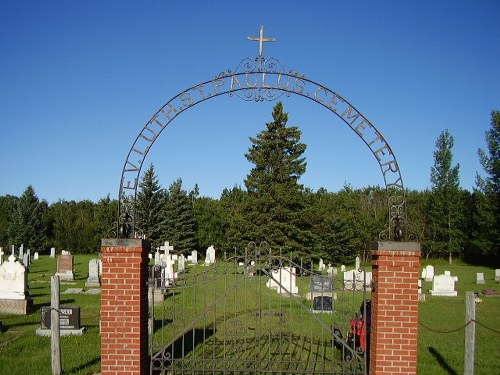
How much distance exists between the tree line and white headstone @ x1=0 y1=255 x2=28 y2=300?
16.7m

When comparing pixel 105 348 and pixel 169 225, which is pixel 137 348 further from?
pixel 169 225

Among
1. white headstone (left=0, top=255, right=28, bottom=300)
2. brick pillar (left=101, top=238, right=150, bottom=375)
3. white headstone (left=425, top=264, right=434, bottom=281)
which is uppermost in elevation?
brick pillar (left=101, top=238, right=150, bottom=375)

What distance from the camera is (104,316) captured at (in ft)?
21.9

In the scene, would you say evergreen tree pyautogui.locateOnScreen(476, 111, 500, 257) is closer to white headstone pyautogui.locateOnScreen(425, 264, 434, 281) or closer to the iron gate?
white headstone pyautogui.locateOnScreen(425, 264, 434, 281)

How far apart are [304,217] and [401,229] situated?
2710 cm

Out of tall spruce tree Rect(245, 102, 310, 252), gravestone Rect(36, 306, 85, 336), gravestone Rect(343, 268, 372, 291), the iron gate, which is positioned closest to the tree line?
tall spruce tree Rect(245, 102, 310, 252)

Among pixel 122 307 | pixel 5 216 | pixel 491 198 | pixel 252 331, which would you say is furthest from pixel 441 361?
pixel 5 216

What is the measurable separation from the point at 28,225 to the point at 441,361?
168ft

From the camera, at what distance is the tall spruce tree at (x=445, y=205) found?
47.9 m

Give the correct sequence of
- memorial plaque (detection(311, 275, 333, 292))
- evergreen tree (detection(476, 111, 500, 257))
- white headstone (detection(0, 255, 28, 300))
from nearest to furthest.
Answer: memorial plaque (detection(311, 275, 333, 292))
white headstone (detection(0, 255, 28, 300))
evergreen tree (detection(476, 111, 500, 257))

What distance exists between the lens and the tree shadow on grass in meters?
8.67

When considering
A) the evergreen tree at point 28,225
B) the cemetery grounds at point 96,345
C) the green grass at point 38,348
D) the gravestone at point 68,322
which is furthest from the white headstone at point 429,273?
the evergreen tree at point 28,225

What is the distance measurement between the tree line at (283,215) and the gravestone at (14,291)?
16.7m

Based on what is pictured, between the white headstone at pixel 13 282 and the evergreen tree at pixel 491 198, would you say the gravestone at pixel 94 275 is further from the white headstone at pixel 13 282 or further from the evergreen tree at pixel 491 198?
the evergreen tree at pixel 491 198
